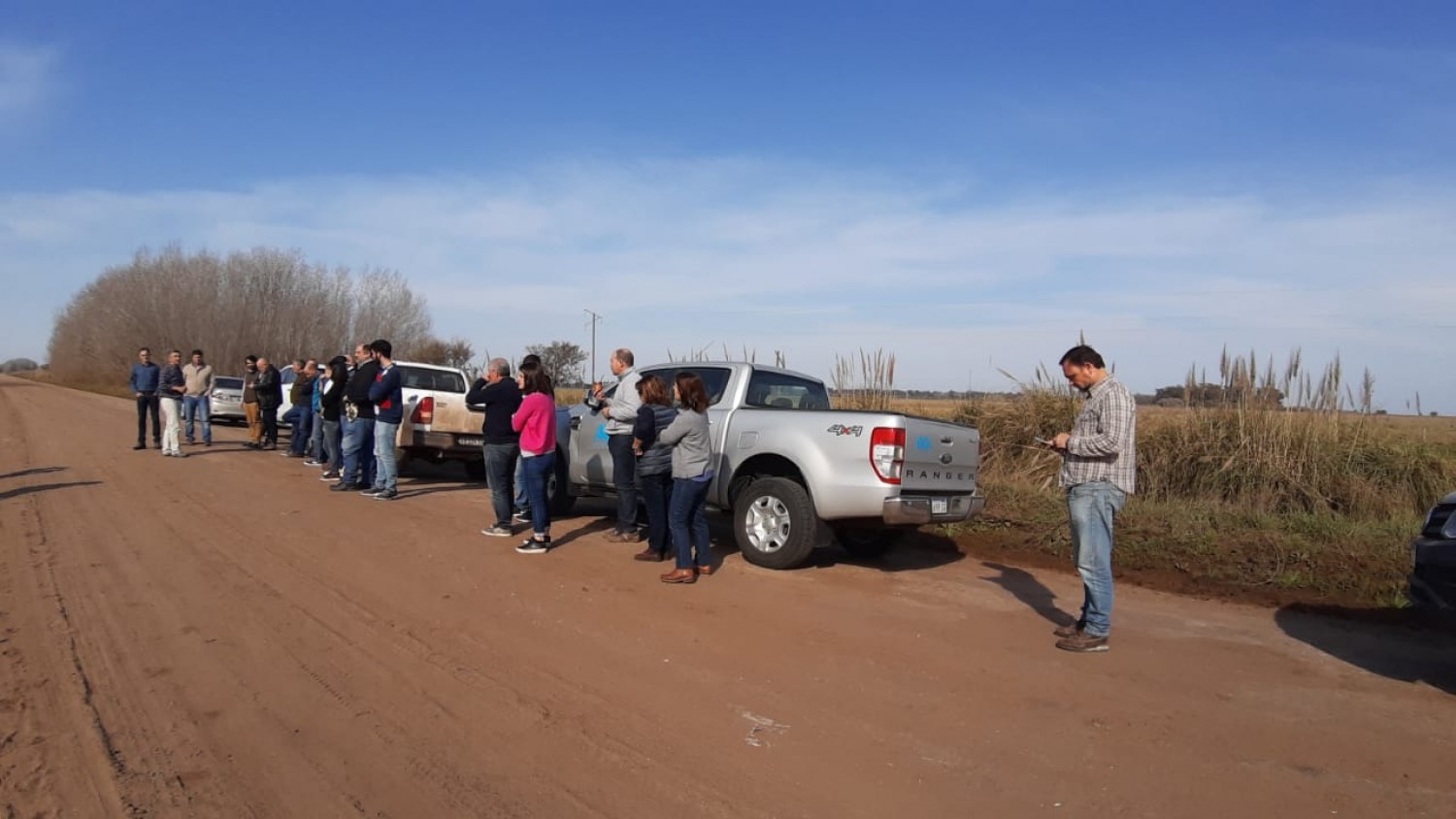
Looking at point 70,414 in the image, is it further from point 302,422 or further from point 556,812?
point 556,812

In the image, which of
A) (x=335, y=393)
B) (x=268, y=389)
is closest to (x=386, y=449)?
(x=335, y=393)

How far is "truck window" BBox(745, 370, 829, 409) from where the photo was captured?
361 inches

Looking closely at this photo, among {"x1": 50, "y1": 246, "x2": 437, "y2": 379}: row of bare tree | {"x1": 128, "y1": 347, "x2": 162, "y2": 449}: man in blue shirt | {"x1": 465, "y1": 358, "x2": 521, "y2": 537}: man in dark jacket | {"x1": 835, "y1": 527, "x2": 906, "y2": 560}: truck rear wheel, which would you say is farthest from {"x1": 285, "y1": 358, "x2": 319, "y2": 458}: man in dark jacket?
{"x1": 50, "y1": 246, "x2": 437, "y2": 379}: row of bare tree

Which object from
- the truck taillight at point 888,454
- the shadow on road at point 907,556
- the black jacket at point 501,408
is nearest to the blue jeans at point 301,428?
the black jacket at point 501,408

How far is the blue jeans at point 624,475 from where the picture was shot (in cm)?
918

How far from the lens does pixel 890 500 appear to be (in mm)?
7621

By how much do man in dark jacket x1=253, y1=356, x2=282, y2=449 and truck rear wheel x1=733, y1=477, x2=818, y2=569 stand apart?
1177 centimetres

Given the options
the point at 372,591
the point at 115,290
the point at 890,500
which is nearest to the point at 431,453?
the point at 372,591

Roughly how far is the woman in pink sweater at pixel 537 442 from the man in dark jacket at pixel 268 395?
997cm

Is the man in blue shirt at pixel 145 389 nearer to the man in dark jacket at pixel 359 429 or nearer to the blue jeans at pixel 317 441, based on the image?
the blue jeans at pixel 317 441

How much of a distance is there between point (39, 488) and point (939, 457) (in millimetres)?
10508

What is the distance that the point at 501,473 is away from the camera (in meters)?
9.27

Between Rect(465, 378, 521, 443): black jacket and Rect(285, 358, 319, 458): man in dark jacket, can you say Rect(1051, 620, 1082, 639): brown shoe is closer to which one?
Rect(465, 378, 521, 443): black jacket

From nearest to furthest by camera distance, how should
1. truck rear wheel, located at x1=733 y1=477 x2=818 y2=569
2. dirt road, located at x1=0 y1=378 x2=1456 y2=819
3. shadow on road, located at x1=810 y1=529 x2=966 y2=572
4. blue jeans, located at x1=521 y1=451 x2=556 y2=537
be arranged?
dirt road, located at x1=0 y1=378 x2=1456 y2=819 → truck rear wheel, located at x1=733 y1=477 x2=818 y2=569 → blue jeans, located at x1=521 y1=451 x2=556 y2=537 → shadow on road, located at x1=810 y1=529 x2=966 y2=572
